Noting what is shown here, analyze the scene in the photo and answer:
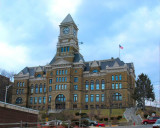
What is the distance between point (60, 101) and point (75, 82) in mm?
7427

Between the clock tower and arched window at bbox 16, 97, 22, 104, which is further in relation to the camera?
arched window at bbox 16, 97, 22, 104

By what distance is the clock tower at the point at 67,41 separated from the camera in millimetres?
78250

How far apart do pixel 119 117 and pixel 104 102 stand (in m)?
16.5

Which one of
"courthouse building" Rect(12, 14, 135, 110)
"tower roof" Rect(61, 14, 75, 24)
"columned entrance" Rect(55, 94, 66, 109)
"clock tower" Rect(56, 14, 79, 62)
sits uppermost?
"tower roof" Rect(61, 14, 75, 24)

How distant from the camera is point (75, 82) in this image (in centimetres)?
7444

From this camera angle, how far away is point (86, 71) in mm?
75125

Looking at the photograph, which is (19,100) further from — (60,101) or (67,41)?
(67,41)

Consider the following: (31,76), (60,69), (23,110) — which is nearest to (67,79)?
(60,69)

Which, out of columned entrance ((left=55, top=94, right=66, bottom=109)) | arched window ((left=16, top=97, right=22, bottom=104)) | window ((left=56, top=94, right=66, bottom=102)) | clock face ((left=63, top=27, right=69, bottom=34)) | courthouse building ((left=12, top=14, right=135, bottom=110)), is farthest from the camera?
arched window ((left=16, top=97, right=22, bottom=104))

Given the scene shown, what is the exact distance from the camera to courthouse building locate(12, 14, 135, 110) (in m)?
70.1

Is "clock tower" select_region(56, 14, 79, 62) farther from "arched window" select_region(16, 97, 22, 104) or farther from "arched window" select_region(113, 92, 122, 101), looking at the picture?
"arched window" select_region(16, 97, 22, 104)

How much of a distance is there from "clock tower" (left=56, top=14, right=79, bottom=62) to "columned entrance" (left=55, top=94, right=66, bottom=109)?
1206cm

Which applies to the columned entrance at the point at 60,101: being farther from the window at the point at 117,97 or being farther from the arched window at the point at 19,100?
the arched window at the point at 19,100

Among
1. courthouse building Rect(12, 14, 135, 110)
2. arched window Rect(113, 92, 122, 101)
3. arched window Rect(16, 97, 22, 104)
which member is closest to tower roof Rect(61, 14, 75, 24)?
courthouse building Rect(12, 14, 135, 110)
